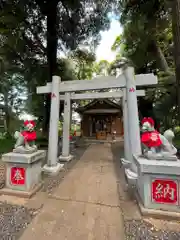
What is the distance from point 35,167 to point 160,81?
240 inches

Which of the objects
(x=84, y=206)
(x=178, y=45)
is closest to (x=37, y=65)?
(x=178, y=45)

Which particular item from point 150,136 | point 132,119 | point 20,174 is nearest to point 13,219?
point 20,174

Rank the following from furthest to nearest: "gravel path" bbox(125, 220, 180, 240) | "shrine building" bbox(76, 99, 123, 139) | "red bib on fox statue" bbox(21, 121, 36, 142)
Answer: "shrine building" bbox(76, 99, 123, 139) < "red bib on fox statue" bbox(21, 121, 36, 142) < "gravel path" bbox(125, 220, 180, 240)

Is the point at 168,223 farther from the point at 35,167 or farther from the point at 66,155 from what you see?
the point at 66,155

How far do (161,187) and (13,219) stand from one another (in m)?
2.15

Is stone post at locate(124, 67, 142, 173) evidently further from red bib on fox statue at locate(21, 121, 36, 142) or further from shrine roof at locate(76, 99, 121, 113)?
shrine roof at locate(76, 99, 121, 113)

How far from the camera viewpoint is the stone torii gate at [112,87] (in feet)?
10.1

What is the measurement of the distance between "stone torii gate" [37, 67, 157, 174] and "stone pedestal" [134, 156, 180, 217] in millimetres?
961

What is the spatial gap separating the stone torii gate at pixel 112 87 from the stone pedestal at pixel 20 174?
3.51 ft

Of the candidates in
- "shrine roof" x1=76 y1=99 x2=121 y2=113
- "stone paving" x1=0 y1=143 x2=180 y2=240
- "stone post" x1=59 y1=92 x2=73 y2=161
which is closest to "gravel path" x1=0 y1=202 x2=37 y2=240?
"stone paving" x1=0 y1=143 x2=180 y2=240

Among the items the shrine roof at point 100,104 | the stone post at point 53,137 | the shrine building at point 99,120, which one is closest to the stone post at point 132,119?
the stone post at point 53,137

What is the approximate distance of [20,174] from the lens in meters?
2.49

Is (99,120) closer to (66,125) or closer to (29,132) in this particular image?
(66,125)

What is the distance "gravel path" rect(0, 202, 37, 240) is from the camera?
160 centimetres
